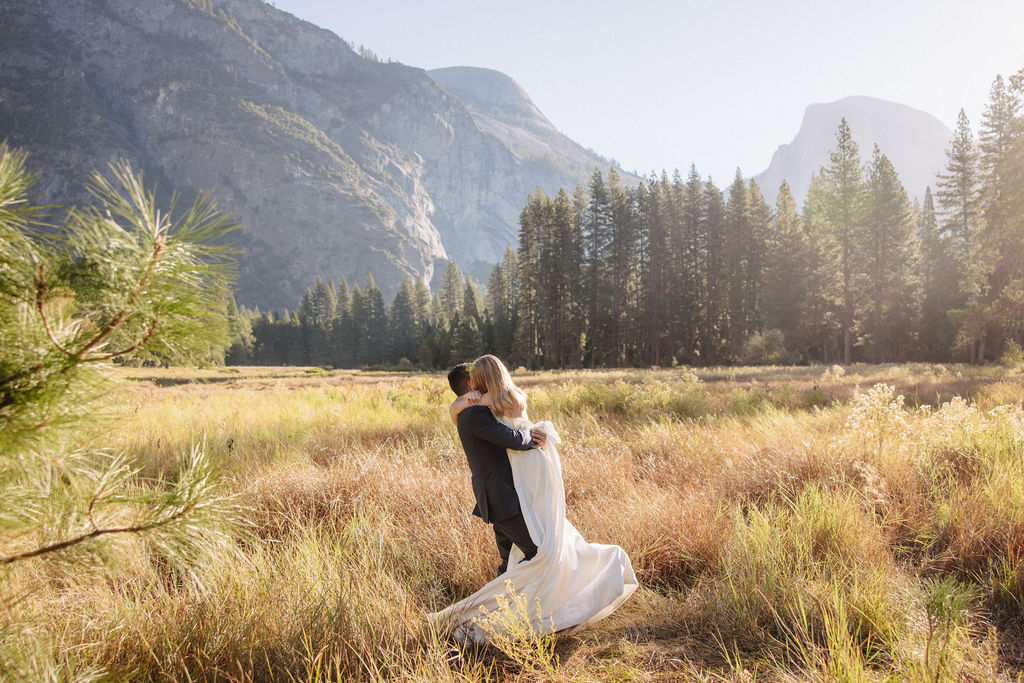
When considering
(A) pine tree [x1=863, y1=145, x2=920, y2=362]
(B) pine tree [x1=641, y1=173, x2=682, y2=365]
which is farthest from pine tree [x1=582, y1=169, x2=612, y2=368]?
(A) pine tree [x1=863, y1=145, x2=920, y2=362]

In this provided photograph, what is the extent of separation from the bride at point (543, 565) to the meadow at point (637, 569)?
0.16m

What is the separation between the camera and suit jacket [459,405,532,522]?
296 cm

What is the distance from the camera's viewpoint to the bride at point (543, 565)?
9.41 ft

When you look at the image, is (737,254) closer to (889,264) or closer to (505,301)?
(889,264)

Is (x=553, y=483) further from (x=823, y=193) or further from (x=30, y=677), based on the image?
(x=823, y=193)

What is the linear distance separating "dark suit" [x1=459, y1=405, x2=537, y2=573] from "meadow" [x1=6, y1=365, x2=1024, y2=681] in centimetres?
66

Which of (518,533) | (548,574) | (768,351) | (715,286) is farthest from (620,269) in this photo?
(548,574)

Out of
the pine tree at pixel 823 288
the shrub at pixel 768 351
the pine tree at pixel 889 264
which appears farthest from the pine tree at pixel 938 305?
the shrub at pixel 768 351

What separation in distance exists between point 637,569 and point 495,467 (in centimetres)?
142

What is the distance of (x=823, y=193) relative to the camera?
42.0 m

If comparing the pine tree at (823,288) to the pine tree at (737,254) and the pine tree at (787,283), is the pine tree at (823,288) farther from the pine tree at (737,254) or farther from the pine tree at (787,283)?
the pine tree at (737,254)

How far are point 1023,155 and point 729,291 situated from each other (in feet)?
69.5

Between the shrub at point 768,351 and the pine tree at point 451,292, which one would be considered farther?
the pine tree at point 451,292

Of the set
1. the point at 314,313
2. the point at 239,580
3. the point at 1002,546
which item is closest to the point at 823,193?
the point at 1002,546
